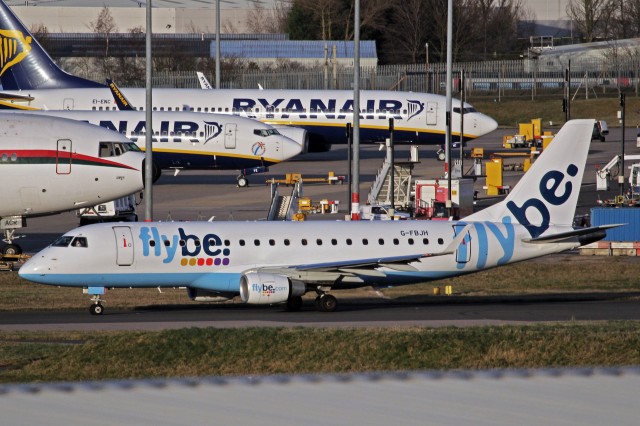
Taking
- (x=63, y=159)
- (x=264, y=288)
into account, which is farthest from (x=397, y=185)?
(x=264, y=288)

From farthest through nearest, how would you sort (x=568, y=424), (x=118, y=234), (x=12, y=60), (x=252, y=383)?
(x=12, y=60), (x=118, y=234), (x=252, y=383), (x=568, y=424)

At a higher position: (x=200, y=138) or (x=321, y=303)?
(x=200, y=138)

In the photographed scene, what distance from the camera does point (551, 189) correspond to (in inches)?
1446

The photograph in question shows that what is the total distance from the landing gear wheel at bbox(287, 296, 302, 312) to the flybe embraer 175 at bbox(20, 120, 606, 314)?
0.10 feet

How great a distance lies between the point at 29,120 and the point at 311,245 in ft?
48.9

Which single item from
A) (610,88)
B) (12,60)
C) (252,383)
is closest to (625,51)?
(610,88)

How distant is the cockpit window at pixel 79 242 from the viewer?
34000 millimetres

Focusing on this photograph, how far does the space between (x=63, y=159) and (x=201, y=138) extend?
26.2 m

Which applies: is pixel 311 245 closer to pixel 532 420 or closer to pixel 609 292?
pixel 609 292

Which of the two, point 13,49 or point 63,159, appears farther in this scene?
point 13,49

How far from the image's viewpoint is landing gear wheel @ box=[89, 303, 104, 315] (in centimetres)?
3425

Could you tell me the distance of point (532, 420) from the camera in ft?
25.3

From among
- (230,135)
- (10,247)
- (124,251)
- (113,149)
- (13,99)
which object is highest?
(13,99)

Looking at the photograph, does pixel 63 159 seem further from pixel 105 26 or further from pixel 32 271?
pixel 105 26
